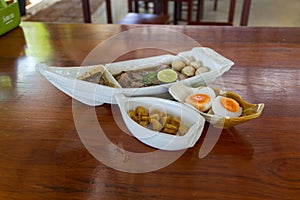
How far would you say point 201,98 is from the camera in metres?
0.78

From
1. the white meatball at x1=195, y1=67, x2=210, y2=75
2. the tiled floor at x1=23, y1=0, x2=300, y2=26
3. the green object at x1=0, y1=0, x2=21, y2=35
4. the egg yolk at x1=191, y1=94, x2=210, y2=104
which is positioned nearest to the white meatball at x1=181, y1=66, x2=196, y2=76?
the white meatball at x1=195, y1=67, x2=210, y2=75

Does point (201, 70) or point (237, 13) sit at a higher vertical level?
point (201, 70)

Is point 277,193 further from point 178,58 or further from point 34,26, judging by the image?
point 34,26

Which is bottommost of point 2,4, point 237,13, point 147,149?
point 237,13

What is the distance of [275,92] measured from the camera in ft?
3.01

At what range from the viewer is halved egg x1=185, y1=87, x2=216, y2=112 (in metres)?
0.76

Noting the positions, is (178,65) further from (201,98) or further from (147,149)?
(147,149)

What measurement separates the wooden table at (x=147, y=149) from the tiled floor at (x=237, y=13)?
304cm

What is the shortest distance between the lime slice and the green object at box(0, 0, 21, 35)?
885 millimetres

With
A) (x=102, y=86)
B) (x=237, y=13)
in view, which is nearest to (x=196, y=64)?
(x=102, y=86)

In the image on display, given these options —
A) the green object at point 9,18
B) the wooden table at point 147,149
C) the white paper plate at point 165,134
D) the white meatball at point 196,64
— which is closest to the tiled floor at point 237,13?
the green object at point 9,18

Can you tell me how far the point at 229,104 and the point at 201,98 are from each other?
2.8 inches

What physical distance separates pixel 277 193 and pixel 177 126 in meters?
0.26

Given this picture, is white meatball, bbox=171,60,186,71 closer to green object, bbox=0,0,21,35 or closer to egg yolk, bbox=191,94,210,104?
egg yolk, bbox=191,94,210,104
